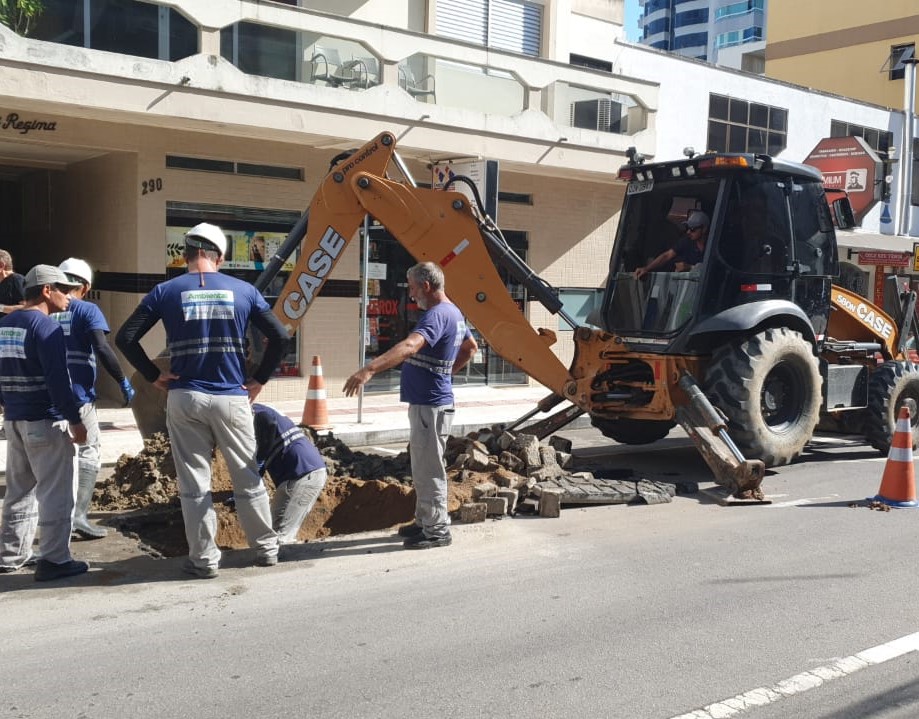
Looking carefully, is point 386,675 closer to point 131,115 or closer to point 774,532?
point 774,532

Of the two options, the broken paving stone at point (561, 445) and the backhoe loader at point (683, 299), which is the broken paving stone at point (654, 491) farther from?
the broken paving stone at point (561, 445)

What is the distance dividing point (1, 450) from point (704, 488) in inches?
274

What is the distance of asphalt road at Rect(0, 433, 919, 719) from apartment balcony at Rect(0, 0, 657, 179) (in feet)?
25.4

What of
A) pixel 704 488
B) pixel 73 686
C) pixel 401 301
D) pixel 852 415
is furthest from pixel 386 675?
pixel 401 301

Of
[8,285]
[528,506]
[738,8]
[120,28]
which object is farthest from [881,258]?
Answer: [738,8]

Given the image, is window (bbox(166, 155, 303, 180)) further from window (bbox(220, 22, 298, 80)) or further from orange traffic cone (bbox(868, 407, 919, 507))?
orange traffic cone (bbox(868, 407, 919, 507))

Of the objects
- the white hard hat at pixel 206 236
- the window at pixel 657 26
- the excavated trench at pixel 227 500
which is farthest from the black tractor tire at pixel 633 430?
the window at pixel 657 26

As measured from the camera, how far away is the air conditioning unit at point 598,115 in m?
17.2

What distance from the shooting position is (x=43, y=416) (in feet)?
19.2

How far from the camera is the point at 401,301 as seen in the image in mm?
16594

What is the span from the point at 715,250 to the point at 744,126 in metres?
14.3

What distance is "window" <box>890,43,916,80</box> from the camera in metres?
31.9

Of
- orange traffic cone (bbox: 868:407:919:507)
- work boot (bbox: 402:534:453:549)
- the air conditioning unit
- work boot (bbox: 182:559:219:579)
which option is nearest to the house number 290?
the air conditioning unit

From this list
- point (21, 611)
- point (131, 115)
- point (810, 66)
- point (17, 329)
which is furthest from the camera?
point (810, 66)
